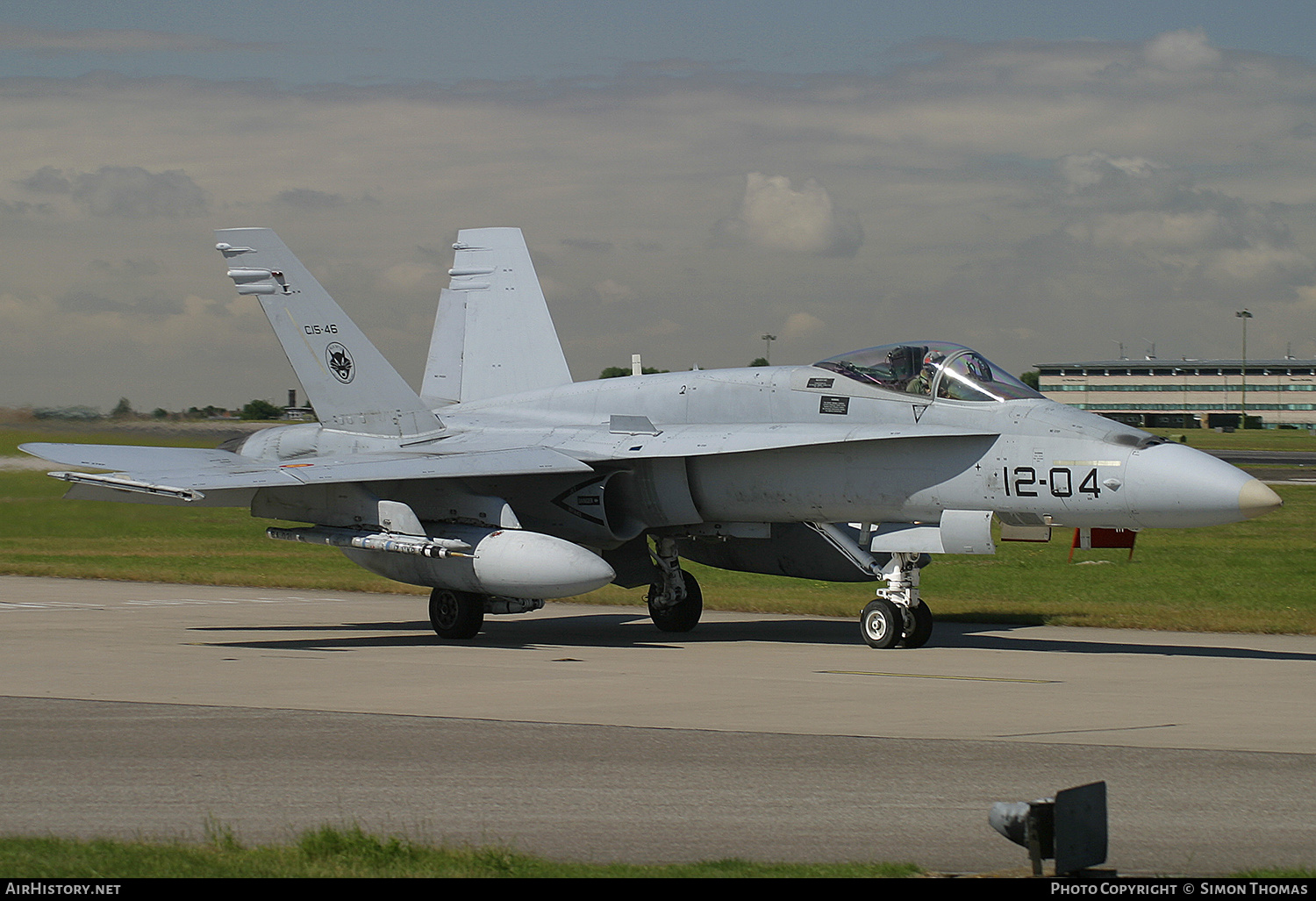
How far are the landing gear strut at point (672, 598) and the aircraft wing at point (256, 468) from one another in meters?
2.16

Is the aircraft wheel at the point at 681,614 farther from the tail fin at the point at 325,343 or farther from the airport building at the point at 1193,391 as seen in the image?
the airport building at the point at 1193,391

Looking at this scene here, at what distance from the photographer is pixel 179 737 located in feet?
30.6

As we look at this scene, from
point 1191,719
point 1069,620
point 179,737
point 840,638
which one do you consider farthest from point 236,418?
point 1191,719

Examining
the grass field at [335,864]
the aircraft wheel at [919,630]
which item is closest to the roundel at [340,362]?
the aircraft wheel at [919,630]

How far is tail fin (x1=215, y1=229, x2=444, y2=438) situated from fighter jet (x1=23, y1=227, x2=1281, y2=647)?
0.08 feet

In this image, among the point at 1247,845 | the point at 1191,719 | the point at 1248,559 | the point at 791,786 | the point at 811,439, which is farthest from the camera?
the point at 1248,559

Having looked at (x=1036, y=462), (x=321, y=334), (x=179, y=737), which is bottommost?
(x=179, y=737)

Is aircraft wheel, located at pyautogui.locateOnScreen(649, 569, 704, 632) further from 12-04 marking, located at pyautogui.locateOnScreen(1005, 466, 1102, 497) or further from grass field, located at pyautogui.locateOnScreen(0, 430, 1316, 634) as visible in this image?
12-04 marking, located at pyautogui.locateOnScreen(1005, 466, 1102, 497)

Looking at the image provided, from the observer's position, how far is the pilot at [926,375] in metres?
14.8

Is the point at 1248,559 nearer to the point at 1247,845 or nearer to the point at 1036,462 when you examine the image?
the point at 1036,462

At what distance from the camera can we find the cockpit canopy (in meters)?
14.6

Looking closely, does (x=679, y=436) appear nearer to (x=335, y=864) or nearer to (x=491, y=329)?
(x=491, y=329)

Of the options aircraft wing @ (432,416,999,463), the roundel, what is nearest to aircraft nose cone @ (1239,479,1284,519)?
aircraft wing @ (432,416,999,463)

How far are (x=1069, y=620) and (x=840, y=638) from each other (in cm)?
322
